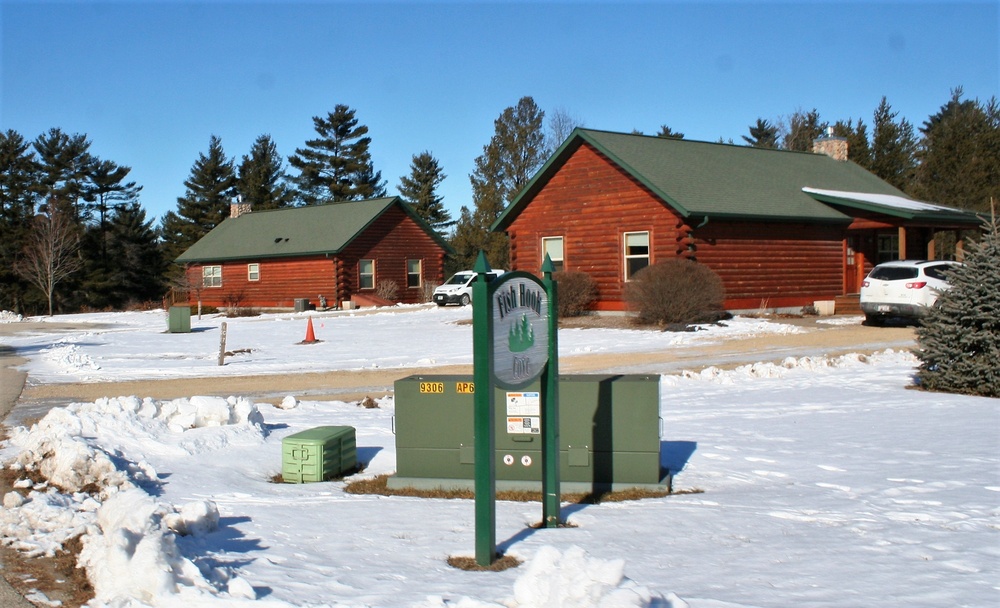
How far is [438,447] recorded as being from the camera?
859 centimetres

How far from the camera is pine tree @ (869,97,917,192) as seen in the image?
189 feet

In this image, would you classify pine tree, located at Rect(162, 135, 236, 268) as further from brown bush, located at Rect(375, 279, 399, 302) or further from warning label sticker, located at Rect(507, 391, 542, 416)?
warning label sticker, located at Rect(507, 391, 542, 416)

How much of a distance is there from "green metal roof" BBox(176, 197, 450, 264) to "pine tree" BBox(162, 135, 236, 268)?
2372 centimetres

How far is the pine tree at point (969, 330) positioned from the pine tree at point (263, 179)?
6835 centimetres

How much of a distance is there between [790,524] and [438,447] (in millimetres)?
3185

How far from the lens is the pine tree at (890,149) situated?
57.6 meters

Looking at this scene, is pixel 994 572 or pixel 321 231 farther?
pixel 321 231

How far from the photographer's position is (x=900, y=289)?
77.5 ft

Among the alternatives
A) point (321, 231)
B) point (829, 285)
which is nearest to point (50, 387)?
point (829, 285)

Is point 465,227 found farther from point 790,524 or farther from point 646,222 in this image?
point 790,524

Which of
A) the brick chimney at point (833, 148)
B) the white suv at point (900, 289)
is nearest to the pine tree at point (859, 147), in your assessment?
the brick chimney at point (833, 148)

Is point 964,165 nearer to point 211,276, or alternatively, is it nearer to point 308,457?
point 211,276

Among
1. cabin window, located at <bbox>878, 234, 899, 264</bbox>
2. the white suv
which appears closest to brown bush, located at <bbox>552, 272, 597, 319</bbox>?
the white suv

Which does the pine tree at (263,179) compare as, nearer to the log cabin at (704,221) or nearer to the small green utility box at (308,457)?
the log cabin at (704,221)
